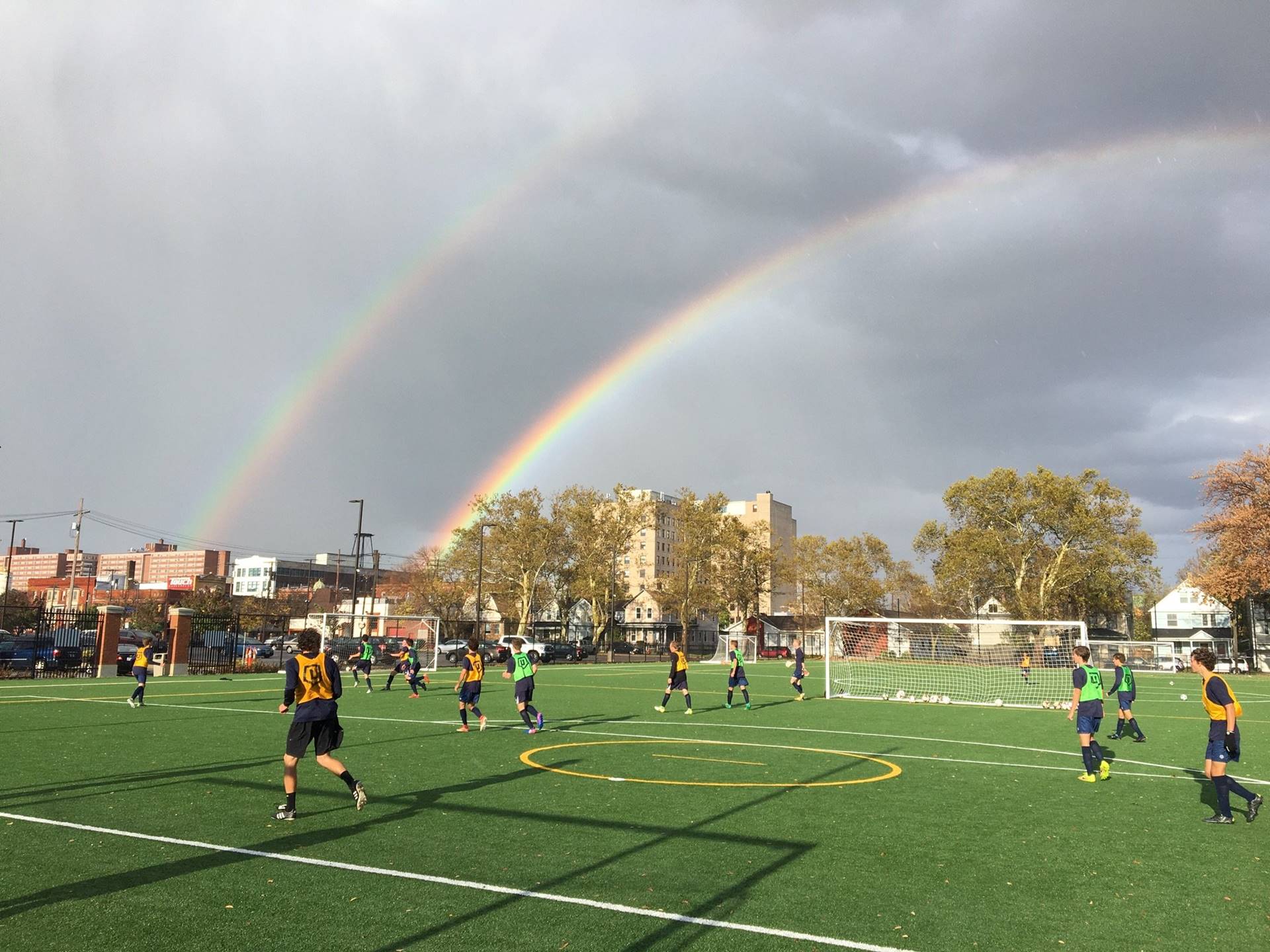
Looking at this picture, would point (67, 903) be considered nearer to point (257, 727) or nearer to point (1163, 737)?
point (257, 727)

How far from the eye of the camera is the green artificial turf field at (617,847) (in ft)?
20.2

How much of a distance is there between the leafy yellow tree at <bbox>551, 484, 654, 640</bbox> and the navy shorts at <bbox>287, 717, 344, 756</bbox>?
246ft

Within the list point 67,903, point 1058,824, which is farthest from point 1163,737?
point 67,903

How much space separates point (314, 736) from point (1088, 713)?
35.1ft

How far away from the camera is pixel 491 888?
7.02m

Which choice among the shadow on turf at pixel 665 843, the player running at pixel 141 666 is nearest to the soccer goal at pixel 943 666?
the player running at pixel 141 666

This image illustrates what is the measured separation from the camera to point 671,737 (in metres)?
17.6

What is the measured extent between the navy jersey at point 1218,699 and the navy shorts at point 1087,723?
3290 mm

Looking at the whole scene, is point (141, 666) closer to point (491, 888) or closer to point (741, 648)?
point (491, 888)

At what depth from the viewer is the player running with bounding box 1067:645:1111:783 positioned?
13023 mm

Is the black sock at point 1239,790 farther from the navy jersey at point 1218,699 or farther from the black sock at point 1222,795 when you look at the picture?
the navy jersey at point 1218,699

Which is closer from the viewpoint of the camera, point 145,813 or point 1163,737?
point 145,813

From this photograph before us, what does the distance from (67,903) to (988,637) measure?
266 feet

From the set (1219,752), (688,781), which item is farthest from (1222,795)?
(688,781)
